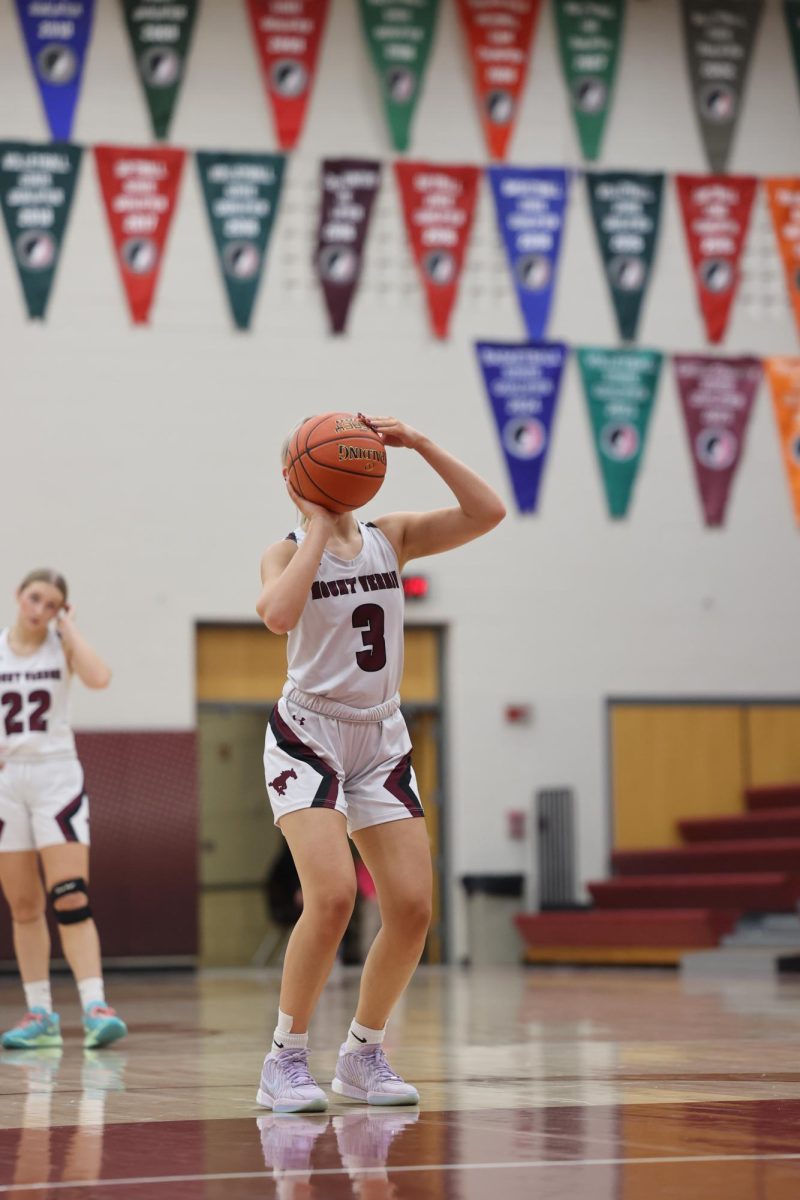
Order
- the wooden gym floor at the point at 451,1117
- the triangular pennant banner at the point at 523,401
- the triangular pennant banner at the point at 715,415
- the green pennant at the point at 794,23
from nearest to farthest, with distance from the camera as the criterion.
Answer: the wooden gym floor at the point at 451,1117 → the triangular pennant banner at the point at 523,401 → the triangular pennant banner at the point at 715,415 → the green pennant at the point at 794,23

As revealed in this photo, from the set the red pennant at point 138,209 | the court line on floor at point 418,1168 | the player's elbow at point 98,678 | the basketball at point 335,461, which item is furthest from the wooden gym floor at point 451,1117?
the red pennant at point 138,209

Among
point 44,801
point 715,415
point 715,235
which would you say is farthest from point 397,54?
point 44,801

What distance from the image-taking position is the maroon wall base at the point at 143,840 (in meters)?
15.2

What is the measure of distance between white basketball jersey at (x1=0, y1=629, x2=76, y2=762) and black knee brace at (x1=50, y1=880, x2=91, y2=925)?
0.52 m

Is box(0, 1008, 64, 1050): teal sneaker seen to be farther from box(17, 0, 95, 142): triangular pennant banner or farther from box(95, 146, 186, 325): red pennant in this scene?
box(17, 0, 95, 142): triangular pennant banner

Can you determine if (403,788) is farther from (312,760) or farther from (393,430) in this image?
(393,430)

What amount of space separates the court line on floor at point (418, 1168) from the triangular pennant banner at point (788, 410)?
14109mm

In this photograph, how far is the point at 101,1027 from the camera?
713cm

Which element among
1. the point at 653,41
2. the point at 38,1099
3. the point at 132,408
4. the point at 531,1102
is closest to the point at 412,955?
the point at 531,1102

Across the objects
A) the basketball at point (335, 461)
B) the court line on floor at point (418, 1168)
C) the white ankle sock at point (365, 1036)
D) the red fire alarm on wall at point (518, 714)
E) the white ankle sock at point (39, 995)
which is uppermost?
the basketball at point (335, 461)

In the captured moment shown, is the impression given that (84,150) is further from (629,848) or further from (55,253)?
(629,848)

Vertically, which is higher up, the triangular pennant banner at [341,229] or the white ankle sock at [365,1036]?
the triangular pennant banner at [341,229]

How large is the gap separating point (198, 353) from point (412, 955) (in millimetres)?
11510

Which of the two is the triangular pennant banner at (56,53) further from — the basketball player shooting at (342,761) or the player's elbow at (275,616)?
the player's elbow at (275,616)
